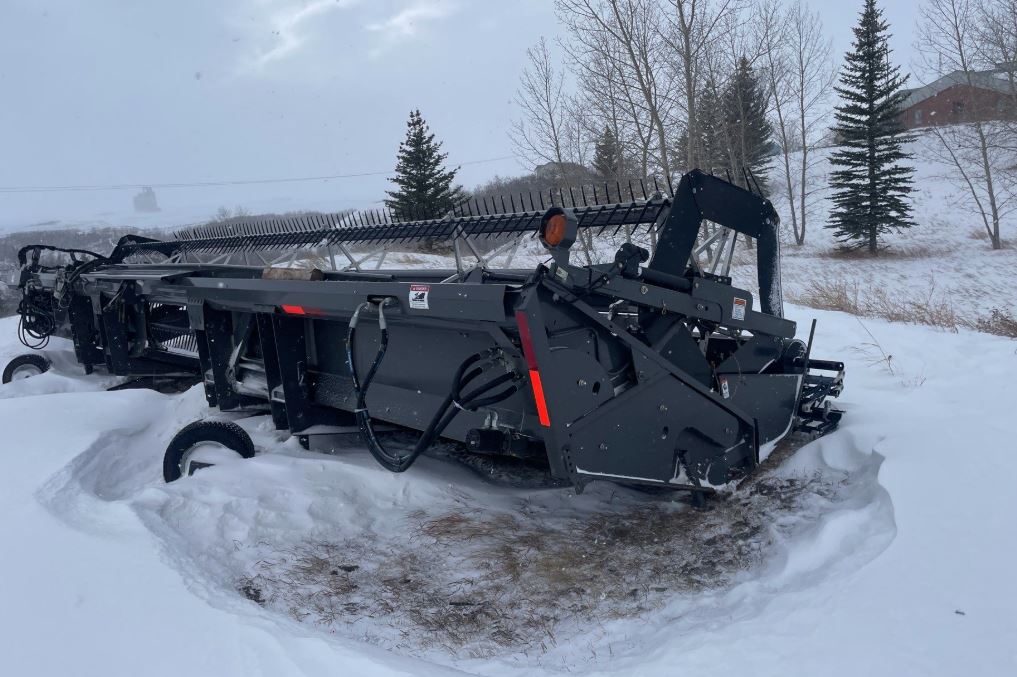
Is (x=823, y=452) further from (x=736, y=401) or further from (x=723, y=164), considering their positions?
(x=723, y=164)

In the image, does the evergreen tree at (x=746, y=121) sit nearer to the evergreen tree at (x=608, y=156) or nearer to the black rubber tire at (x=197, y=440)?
the evergreen tree at (x=608, y=156)

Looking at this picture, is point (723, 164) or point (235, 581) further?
point (723, 164)

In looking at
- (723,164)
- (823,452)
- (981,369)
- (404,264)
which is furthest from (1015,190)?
(823,452)

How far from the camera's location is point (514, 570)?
3.32m

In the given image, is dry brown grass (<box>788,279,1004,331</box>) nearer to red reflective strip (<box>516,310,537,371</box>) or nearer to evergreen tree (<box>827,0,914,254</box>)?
red reflective strip (<box>516,310,537,371</box>)

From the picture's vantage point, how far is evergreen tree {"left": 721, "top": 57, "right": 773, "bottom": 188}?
905 inches

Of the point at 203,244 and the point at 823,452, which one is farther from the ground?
the point at 203,244

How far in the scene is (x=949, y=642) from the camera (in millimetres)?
2246

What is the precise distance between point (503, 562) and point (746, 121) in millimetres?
26240

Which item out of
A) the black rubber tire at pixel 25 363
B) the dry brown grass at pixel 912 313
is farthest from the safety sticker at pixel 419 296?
the black rubber tire at pixel 25 363

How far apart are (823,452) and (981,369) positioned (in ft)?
6.98

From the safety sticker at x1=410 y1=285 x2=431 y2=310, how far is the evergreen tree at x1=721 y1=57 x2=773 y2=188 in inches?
793

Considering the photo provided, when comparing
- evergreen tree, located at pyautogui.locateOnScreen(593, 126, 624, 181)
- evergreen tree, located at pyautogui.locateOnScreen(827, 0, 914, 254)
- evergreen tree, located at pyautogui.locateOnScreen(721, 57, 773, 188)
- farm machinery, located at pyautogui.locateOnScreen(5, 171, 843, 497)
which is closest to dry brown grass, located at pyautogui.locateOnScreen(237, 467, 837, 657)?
farm machinery, located at pyautogui.locateOnScreen(5, 171, 843, 497)

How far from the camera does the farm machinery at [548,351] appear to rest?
11.0ft
